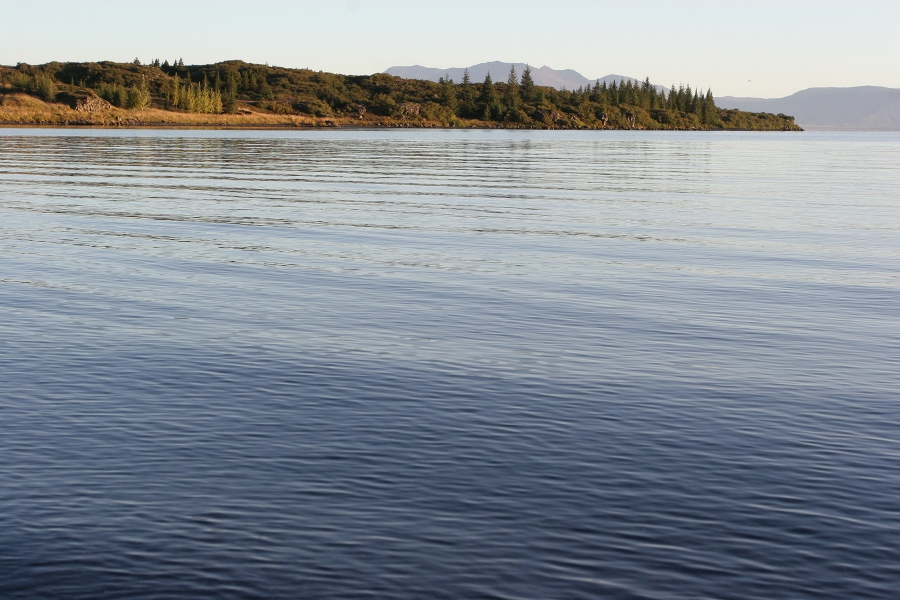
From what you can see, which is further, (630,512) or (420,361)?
(420,361)

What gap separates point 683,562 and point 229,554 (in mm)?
4575

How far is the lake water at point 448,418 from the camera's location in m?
10.1

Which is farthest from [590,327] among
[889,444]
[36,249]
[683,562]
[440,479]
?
[36,249]

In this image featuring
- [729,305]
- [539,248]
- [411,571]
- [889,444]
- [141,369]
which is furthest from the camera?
[539,248]

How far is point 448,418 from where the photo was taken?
1481 centimetres

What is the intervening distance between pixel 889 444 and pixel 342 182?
52497 millimetres

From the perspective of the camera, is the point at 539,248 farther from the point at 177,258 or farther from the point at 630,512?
the point at 630,512

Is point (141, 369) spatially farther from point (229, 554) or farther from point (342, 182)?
point (342, 182)

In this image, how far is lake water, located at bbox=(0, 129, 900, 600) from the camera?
33.2 feet

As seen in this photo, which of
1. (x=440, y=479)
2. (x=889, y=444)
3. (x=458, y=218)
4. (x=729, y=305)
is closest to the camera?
(x=440, y=479)

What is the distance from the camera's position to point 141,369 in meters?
17.5

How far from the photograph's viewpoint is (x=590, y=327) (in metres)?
21.1

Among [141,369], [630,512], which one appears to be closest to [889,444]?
[630,512]

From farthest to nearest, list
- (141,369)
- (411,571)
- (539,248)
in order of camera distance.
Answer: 1. (539,248)
2. (141,369)
3. (411,571)
